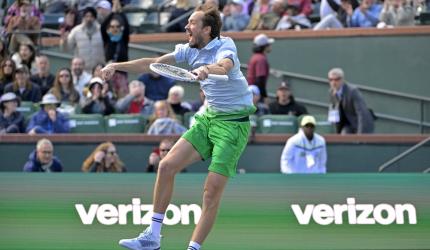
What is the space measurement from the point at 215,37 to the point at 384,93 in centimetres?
957

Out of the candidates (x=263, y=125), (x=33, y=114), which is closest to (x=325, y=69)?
(x=263, y=125)

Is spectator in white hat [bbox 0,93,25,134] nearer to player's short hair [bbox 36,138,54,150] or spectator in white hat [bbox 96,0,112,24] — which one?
player's short hair [bbox 36,138,54,150]

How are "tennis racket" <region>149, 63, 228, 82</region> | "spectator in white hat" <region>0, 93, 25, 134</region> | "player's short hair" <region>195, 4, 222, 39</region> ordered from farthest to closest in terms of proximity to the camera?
"spectator in white hat" <region>0, 93, 25, 134</region>, "player's short hair" <region>195, 4, 222, 39</region>, "tennis racket" <region>149, 63, 228, 82</region>

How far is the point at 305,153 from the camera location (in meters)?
16.7

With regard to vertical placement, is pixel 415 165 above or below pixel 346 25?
below

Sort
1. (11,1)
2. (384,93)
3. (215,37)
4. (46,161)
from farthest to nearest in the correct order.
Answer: (11,1)
(384,93)
(46,161)
(215,37)

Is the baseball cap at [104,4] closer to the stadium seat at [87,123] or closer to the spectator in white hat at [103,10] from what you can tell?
the spectator in white hat at [103,10]

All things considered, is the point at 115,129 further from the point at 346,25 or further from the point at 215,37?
the point at 215,37

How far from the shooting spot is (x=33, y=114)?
59.2 ft

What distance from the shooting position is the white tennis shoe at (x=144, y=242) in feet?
36.2

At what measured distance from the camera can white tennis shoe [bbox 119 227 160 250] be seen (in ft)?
36.2

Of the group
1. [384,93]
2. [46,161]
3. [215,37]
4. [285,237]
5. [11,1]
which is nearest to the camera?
[215,37]

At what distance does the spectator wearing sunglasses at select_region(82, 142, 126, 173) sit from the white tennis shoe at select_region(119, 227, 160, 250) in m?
5.35

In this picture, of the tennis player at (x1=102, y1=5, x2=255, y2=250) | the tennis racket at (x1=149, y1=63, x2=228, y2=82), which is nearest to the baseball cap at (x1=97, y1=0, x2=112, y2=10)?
the tennis player at (x1=102, y1=5, x2=255, y2=250)
